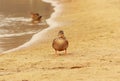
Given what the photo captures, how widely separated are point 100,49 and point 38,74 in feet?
11.4

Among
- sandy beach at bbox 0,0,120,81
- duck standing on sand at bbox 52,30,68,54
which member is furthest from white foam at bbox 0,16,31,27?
duck standing on sand at bbox 52,30,68,54

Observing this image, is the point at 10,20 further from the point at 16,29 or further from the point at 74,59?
the point at 74,59

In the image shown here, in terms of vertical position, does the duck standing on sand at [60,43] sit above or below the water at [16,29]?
below

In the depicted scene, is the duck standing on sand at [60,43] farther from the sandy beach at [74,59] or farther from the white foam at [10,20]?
the white foam at [10,20]

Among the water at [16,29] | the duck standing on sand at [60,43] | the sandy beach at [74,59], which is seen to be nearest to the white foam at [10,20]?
the water at [16,29]

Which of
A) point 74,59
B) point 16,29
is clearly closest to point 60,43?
point 74,59

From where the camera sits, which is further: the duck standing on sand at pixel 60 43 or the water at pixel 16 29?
the water at pixel 16 29

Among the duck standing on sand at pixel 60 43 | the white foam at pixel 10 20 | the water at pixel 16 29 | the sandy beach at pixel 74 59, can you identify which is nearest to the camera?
the sandy beach at pixel 74 59

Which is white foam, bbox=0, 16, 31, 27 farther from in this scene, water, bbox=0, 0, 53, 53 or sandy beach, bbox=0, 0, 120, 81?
sandy beach, bbox=0, 0, 120, 81

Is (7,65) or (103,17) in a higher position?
(103,17)

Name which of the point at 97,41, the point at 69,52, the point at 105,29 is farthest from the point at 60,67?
the point at 105,29

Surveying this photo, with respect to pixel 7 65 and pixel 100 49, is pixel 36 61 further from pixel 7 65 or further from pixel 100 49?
pixel 100 49

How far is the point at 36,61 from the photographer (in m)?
11.1

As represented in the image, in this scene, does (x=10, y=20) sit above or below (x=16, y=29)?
above
